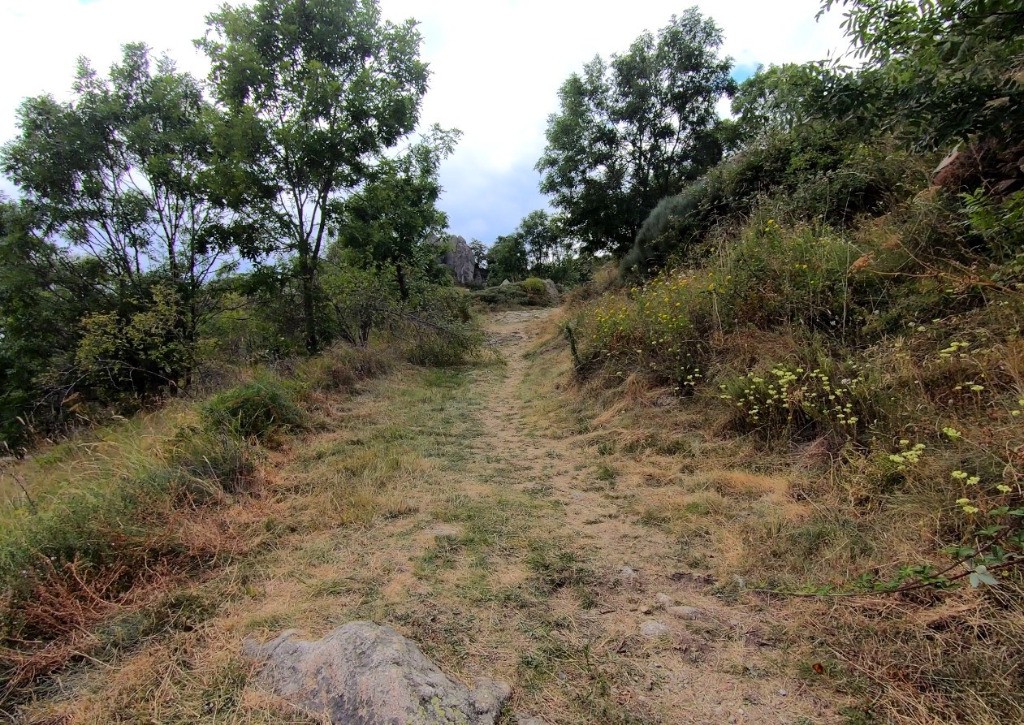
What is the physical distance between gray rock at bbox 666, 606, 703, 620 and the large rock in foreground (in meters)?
0.92

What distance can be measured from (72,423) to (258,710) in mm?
7953

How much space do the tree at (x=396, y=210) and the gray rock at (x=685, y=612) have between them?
27.4 feet

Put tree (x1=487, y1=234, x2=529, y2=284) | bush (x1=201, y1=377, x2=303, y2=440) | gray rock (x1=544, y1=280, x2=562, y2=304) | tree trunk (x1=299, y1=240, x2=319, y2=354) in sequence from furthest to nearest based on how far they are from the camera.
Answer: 1. tree (x1=487, y1=234, x2=529, y2=284)
2. gray rock (x1=544, y1=280, x2=562, y2=304)
3. tree trunk (x1=299, y1=240, x2=319, y2=354)
4. bush (x1=201, y1=377, x2=303, y2=440)

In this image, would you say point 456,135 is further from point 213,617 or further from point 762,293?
point 213,617

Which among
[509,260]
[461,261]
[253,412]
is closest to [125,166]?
[253,412]

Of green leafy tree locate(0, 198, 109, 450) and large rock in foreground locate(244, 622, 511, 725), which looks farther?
green leafy tree locate(0, 198, 109, 450)

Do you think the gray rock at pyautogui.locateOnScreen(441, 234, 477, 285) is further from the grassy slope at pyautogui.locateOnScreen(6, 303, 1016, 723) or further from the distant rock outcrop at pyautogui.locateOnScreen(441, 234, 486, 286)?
the grassy slope at pyautogui.locateOnScreen(6, 303, 1016, 723)

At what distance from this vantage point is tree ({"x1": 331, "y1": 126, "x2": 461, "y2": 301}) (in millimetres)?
8852

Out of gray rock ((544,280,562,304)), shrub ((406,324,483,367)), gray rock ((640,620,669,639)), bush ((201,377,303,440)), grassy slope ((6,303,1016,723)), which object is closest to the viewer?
grassy slope ((6,303,1016,723))

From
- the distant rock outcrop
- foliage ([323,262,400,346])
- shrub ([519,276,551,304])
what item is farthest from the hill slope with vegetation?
the distant rock outcrop

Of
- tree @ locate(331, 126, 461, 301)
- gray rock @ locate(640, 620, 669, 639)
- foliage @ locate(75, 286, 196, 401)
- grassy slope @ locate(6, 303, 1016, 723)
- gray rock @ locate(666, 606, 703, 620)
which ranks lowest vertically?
gray rock @ locate(666, 606, 703, 620)

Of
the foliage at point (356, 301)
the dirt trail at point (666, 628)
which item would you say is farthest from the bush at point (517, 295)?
the dirt trail at point (666, 628)

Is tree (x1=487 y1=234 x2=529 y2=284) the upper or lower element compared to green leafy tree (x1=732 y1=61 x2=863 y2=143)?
upper

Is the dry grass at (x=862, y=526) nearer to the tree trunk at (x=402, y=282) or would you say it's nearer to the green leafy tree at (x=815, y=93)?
the green leafy tree at (x=815, y=93)
